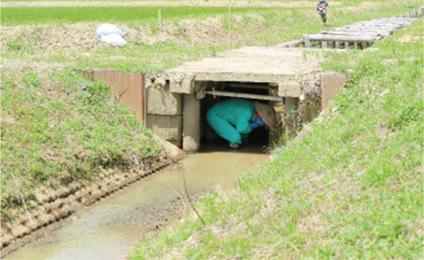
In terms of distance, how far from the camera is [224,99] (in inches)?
647

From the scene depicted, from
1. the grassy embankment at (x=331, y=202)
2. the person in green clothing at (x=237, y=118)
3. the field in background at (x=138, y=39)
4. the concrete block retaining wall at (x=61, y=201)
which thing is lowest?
the concrete block retaining wall at (x=61, y=201)

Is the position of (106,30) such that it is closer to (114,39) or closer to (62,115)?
(114,39)

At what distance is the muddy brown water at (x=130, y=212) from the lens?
9773 millimetres

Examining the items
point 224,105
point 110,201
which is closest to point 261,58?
point 224,105

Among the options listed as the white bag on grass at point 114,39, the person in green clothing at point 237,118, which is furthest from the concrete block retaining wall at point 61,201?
the white bag on grass at point 114,39

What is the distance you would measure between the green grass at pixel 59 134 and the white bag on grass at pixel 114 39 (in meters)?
4.42

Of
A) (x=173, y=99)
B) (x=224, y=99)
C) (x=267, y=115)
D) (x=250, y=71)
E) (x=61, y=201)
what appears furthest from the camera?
(x=224, y=99)

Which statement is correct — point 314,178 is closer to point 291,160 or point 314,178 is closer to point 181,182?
point 291,160

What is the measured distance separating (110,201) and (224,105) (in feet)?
14.2

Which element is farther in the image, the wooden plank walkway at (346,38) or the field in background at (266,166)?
the wooden plank walkway at (346,38)

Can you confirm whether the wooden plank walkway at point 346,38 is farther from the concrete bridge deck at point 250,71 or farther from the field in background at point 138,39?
the concrete bridge deck at point 250,71

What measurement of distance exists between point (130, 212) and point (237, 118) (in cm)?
443

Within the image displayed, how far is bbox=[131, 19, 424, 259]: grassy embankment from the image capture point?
6441 mm

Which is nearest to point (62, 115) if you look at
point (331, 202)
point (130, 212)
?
point (130, 212)
